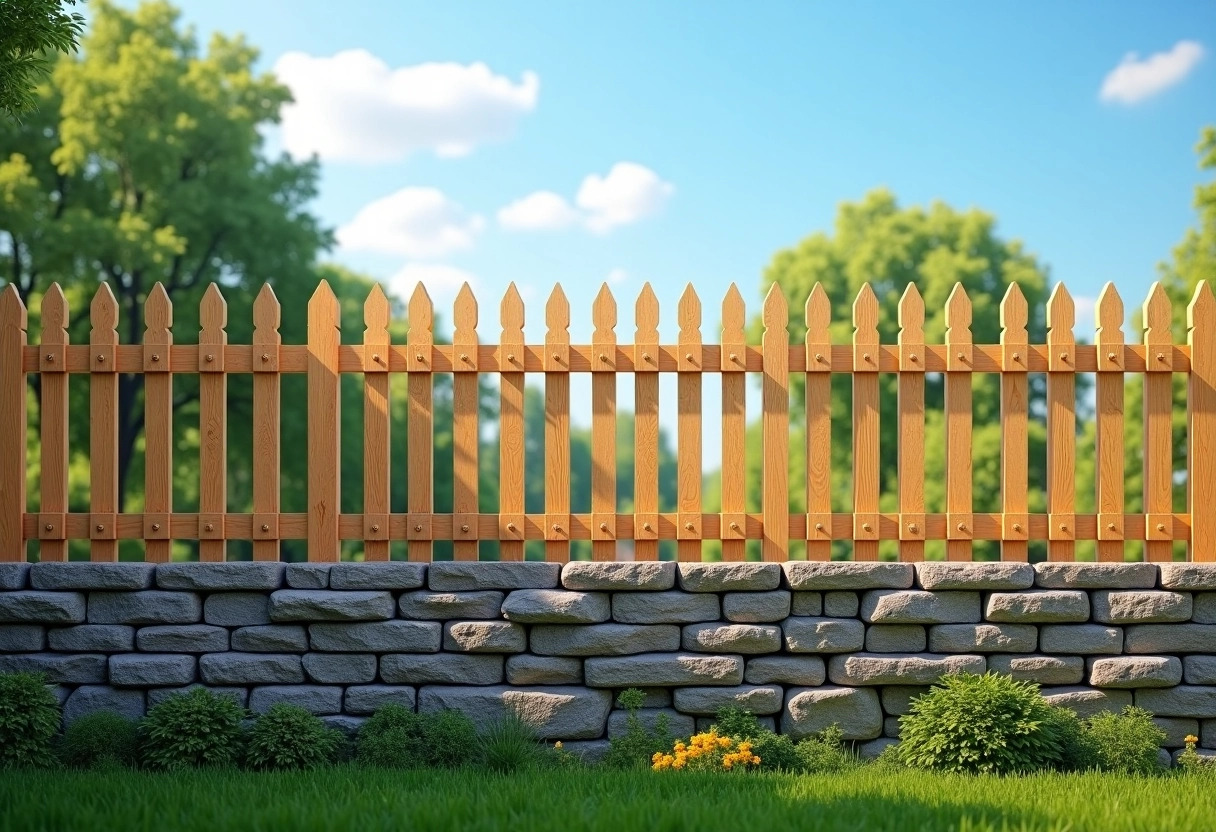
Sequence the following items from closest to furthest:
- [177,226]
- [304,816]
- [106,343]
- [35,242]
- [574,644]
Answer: [304,816] < [574,644] < [106,343] < [35,242] < [177,226]

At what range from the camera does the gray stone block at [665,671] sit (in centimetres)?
524

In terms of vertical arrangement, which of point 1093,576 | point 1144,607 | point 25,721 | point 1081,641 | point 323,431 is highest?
point 323,431

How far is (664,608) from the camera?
528cm

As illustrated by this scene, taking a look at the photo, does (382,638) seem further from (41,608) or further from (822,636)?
(822,636)

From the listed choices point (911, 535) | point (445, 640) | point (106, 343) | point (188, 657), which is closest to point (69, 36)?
point (106, 343)

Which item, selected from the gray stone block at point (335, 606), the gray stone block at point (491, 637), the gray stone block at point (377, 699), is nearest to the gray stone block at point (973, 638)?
the gray stone block at point (491, 637)

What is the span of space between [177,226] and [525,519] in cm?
1216

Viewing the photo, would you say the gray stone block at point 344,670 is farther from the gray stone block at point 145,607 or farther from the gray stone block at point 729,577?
the gray stone block at point 729,577

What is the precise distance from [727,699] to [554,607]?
96 cm

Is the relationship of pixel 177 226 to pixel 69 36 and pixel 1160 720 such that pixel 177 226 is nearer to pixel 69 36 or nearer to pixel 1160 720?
pixel 69 36

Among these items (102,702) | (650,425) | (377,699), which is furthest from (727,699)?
(102,702)

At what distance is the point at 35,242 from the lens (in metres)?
14.5

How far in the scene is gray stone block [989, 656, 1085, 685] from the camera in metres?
5.34

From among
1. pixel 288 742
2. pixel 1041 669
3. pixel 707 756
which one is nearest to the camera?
pixel 707 756
